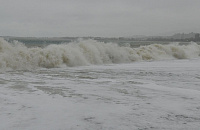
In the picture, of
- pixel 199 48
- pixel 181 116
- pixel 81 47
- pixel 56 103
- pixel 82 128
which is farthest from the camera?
pixel 199 48

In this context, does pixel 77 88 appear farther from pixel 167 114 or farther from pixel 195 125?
pixel 195 125

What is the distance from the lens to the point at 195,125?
13.7ft

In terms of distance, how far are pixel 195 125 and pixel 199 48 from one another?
34569 millimetres

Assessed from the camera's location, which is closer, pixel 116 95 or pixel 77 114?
pixel 77 114

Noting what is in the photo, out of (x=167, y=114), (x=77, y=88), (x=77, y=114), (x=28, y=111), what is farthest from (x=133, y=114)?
(x=77, y=88)

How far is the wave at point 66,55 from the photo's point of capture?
1399 cm

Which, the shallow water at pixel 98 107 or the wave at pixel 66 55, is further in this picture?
the wave at pixel 66 55

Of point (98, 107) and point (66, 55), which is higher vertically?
point (66, 55)

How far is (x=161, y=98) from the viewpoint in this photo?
625cm

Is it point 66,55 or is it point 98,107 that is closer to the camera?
point 98,107

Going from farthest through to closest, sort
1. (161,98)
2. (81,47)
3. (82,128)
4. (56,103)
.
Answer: (81,47) → (161,98) → (56,103) → (82,128)

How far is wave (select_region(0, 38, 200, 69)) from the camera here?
13988 millimetres

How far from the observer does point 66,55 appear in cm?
1669

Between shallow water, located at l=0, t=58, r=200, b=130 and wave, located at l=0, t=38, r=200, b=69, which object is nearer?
shallow water, located at l=0, t=58, r=200, b=130
